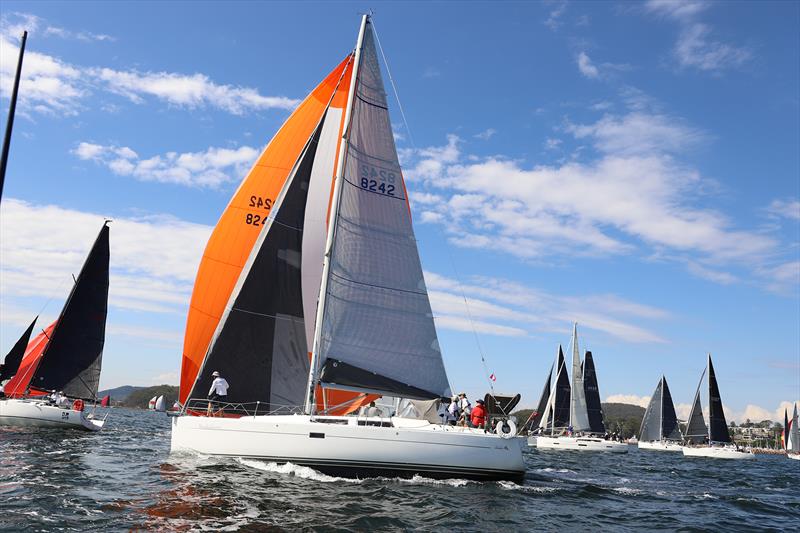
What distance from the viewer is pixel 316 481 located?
14.9 m

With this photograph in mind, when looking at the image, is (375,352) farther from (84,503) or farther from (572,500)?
(84,503)

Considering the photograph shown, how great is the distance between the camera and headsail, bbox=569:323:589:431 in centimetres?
Result: 6038

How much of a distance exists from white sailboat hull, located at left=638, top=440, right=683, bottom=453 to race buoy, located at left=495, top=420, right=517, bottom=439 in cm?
6668

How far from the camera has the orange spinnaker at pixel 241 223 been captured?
1880 cm

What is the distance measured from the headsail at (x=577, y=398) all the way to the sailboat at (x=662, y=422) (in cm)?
1852

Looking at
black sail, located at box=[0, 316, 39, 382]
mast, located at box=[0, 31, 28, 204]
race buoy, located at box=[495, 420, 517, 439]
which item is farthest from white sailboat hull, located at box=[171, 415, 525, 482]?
black sail, located at box=[0, 316, 39, 382]

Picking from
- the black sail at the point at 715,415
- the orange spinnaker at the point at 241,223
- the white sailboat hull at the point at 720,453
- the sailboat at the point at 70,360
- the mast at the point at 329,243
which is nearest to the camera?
the mast at the point at 329,243

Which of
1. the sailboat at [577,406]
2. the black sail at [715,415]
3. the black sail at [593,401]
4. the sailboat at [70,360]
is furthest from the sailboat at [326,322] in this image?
the black sail at [715,415]

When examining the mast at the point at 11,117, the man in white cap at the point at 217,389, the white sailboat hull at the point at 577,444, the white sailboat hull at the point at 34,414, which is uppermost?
the mast at the point at 11,117

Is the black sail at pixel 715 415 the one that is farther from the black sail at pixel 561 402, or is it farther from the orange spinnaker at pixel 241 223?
the orange spinnaker at pixel 241 223

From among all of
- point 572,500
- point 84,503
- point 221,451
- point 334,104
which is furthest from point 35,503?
point 334,104

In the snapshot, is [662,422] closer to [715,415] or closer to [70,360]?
[715,415]

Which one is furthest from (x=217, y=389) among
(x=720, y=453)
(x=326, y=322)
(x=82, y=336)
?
(x=720, y=453)

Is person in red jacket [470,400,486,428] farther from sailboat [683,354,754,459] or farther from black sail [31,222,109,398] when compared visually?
sailboat [683,354,754,459]
